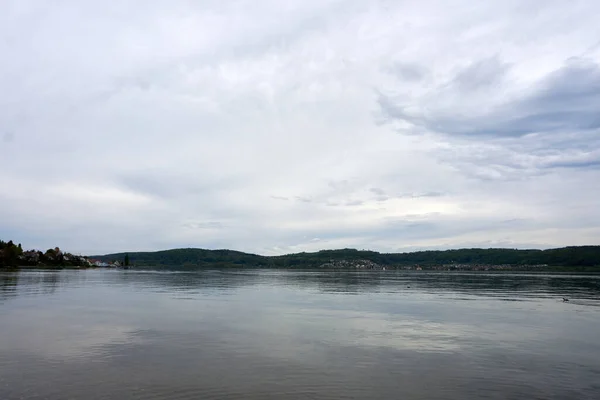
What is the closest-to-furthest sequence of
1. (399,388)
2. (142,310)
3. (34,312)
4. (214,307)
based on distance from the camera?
(399,388)
(34,312)
(142,310)
(214,307)

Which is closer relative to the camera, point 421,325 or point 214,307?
point 421,325

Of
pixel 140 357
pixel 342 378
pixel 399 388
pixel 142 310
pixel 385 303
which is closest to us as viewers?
pixel 399 388

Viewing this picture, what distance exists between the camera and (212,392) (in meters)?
17.9

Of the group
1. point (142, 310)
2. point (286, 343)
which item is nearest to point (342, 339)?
point (286, 343)

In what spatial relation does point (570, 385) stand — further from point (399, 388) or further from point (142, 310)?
point (142, 310)

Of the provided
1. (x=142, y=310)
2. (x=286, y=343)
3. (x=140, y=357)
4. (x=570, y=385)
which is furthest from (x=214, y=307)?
(x=570, y=385)

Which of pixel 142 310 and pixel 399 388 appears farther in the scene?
pixel 142 310

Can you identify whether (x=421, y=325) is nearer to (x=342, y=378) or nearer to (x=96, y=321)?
(x=342, y=378)

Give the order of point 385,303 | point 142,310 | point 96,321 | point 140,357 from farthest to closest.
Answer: point 385,303 → point 142,310 → point 96,321 → point 140,357

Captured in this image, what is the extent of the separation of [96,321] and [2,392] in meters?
20.1

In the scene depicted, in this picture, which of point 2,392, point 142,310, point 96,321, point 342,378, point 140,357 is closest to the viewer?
point 2,392

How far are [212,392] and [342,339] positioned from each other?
1421 centimetres

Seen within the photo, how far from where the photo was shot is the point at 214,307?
48.4 meters

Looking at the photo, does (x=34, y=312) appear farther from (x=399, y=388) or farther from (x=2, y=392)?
(x=399, y=388)
